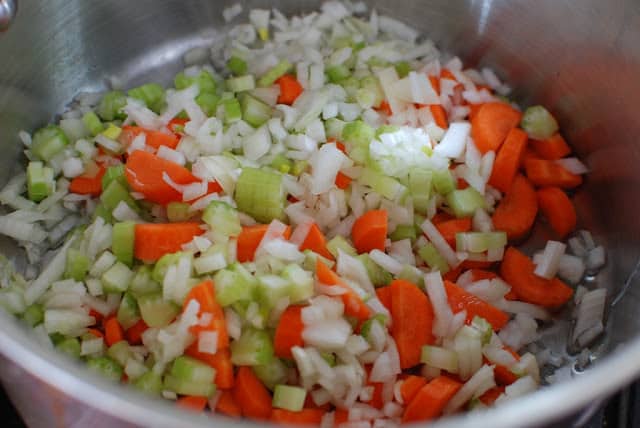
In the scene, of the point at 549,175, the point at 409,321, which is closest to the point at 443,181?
the point at 549,175

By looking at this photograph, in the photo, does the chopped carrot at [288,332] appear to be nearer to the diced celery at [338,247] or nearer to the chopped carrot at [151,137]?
the diced celery at [338,247]

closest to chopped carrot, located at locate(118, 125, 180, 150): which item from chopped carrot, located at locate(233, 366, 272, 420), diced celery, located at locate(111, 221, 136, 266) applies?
diced celery, located at locate(111, 221, 136, 266)

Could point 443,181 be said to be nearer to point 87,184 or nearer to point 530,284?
point 530,284

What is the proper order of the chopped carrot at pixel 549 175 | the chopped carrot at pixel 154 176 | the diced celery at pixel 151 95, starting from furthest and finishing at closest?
the diced celery at pixel 151 95
the chopped carrot at pixel 549 175
the chopped carrot at pixel 154 176

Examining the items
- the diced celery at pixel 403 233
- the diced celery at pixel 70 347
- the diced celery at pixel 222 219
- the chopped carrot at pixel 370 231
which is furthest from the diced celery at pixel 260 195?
the diced celery at pixel 70 347

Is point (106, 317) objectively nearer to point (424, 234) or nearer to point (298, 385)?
point (298, 385)

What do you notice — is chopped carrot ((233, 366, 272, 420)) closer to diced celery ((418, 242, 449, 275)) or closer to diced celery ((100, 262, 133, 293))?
diced celery ((100, 262, 133, 293))
